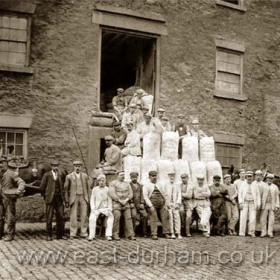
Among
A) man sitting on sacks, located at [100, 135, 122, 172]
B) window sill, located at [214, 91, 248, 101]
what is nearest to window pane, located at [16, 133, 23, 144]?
man sitting on sacks, located at [100, 135, 122, 172]

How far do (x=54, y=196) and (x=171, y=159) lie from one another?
10.4 feet

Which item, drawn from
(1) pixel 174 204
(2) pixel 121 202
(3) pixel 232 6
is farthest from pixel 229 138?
(2) pixel 121 202

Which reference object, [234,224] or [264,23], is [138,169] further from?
→ [264,23]

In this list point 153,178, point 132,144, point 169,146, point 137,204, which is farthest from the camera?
point 169,146

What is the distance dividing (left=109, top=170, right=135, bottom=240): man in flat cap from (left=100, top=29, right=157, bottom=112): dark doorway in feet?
17.0

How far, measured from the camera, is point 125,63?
722 inches

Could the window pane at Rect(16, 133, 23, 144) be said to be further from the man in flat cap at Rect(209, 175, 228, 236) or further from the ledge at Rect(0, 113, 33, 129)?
the man in flat cap at Rect(209, 175, 228, 236)

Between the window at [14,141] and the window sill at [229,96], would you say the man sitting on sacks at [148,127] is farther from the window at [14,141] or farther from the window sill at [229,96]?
the window sill at [229,96]

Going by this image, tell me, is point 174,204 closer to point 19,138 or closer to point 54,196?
point 54,196

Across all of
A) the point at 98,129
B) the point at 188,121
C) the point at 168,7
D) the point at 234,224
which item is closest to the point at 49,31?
the point at 98,129

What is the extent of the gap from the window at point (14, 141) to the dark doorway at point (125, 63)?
13.2ft

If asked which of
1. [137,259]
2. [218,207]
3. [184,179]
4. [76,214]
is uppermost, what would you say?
[184,179]

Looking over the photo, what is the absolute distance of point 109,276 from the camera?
686 centimetres

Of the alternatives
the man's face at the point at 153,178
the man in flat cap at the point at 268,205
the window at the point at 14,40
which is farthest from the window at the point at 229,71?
the window at the point at 14,40
